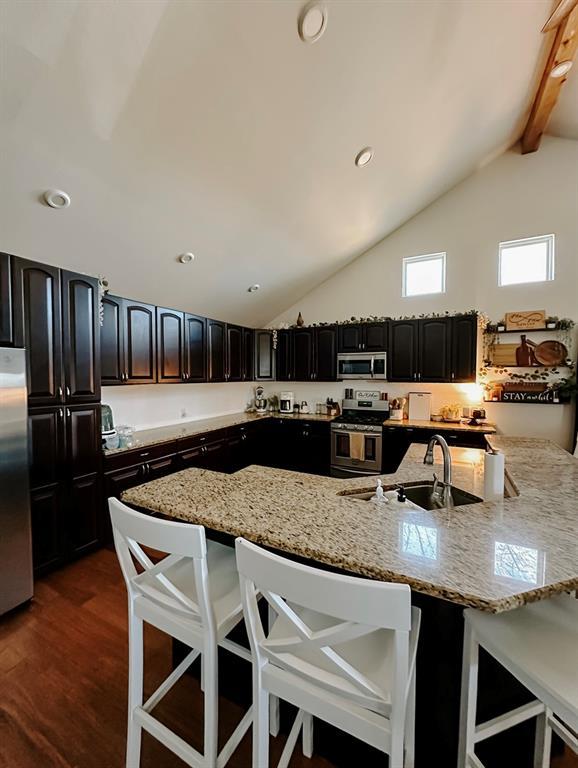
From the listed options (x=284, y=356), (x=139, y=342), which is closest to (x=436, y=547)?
(x=139, y=342)

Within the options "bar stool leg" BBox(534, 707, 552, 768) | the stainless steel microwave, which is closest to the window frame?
the stainless steel microwave

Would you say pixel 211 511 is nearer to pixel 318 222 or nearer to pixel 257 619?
pixel 257 619

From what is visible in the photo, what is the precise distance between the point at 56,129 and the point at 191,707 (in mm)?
3119

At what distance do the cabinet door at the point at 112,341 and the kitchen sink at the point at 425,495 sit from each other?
2.64 meters

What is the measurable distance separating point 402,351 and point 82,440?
390 centimetres

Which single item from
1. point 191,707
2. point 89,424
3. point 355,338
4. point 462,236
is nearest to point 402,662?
point 191,707

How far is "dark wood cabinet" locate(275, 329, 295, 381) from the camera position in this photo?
5.40 m

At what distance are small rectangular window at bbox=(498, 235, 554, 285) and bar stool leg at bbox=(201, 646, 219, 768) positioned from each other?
16.3ft

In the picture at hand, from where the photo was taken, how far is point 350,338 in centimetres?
496

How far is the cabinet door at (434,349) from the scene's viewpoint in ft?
14.3

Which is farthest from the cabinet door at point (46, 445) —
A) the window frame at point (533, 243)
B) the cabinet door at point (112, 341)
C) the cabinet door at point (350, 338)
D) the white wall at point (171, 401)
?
the window frame at point (533, 243)

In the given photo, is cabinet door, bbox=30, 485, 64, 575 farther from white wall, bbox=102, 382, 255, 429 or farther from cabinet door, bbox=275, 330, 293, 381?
cabinet door, bbox=275, 330, 293, 381

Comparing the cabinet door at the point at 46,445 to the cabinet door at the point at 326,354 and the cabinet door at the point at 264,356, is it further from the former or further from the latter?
the cabinet door at the point at 326,354

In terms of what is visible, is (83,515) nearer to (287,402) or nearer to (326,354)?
(287,402)
